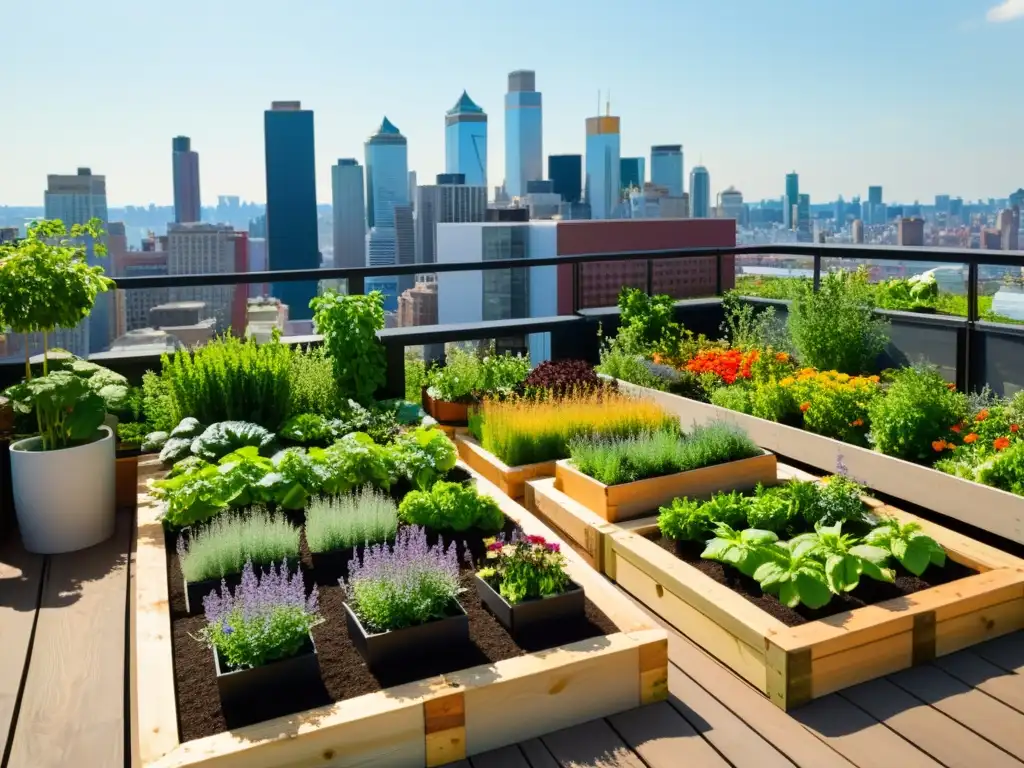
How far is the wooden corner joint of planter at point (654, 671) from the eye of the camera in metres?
2.61

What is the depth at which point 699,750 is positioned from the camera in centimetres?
239

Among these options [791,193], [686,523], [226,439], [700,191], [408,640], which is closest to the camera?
[408,640]

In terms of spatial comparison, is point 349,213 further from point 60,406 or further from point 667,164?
point 60,406

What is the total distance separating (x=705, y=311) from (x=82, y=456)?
4638 millimetres

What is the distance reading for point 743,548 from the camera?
3070 millimetres

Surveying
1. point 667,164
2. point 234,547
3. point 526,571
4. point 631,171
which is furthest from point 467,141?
point 526,571

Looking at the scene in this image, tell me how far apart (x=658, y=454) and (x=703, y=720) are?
158 centimetres

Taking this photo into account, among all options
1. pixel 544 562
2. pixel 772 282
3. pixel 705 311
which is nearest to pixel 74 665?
pixel 544 562

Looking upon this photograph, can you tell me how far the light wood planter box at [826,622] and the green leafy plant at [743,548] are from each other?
94 mm

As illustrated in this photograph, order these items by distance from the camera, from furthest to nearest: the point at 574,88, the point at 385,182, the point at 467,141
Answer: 1. the point at 467,141
2. the point at 385,182
3. the point at 574,88

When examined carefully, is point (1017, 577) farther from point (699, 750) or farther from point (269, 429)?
point (269, 429)

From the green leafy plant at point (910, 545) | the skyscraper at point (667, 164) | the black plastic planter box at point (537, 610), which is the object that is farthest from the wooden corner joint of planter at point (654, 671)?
the skyscraper at point (667, 164)

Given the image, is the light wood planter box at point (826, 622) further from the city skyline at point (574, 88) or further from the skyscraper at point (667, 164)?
the skyscraper at point (667, 164)

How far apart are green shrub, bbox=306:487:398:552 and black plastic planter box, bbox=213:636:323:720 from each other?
75cm
